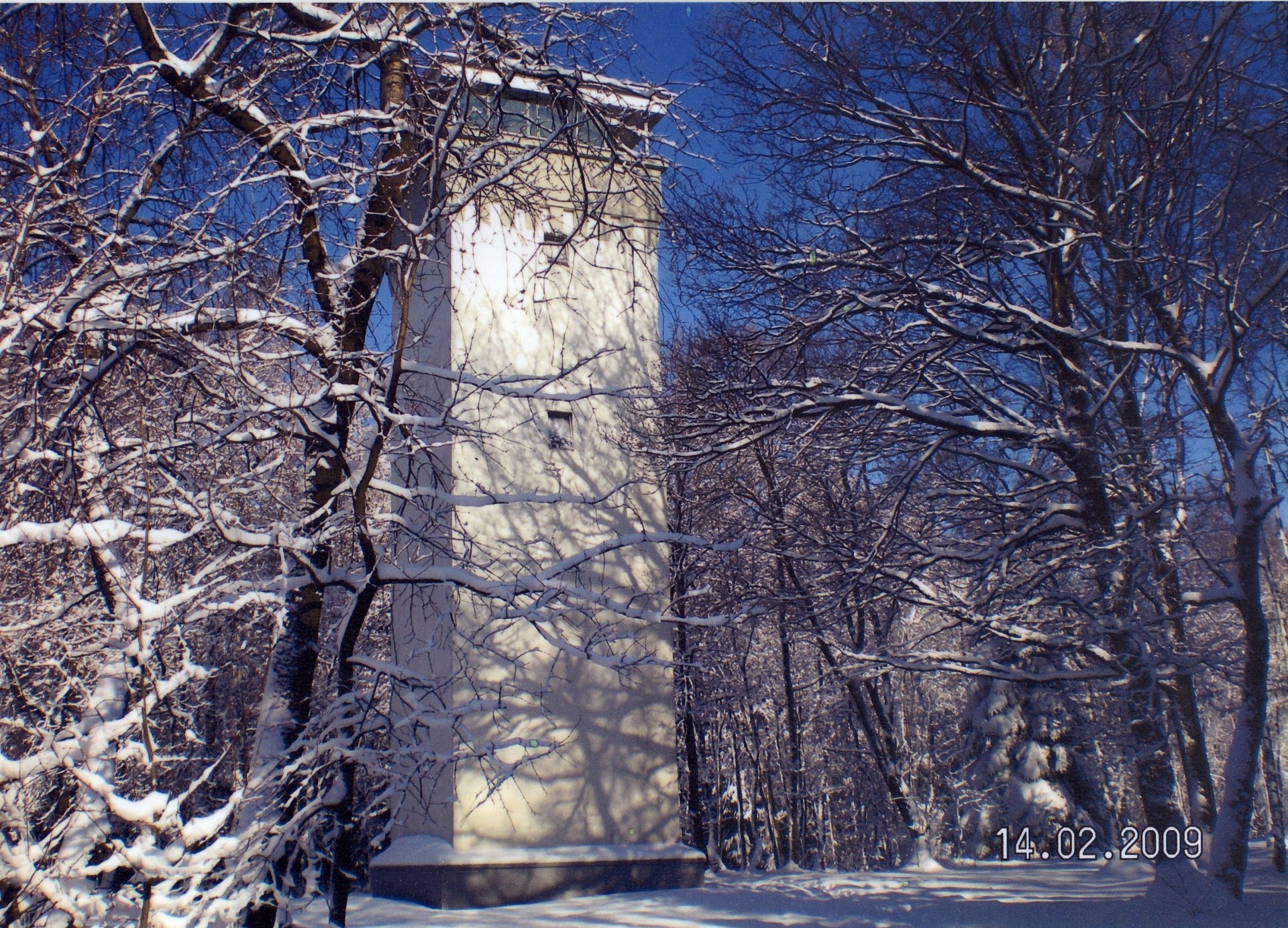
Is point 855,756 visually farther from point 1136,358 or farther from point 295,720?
point 295,720

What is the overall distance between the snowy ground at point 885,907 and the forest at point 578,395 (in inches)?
19.7

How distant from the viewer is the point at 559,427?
12.7 m

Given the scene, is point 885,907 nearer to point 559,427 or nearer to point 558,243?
point 559,427

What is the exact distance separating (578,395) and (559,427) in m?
8.21

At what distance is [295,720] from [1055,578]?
665cm

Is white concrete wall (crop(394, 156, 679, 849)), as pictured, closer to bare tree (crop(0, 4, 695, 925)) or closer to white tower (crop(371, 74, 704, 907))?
white tower (crop(371, 74, 704, 907))

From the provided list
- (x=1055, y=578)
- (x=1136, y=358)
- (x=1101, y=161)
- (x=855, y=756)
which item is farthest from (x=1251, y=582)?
(x=855, y=756)

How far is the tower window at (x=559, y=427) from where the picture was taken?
1249 cm

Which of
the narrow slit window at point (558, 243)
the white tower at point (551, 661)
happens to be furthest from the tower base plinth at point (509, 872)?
the narrow slit window at point (558, 243)

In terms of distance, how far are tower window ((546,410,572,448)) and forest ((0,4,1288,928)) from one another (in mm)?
190

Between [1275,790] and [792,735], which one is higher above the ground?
[792,735]

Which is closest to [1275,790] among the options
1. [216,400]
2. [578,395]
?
[578,395]

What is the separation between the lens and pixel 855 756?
20.2 m
